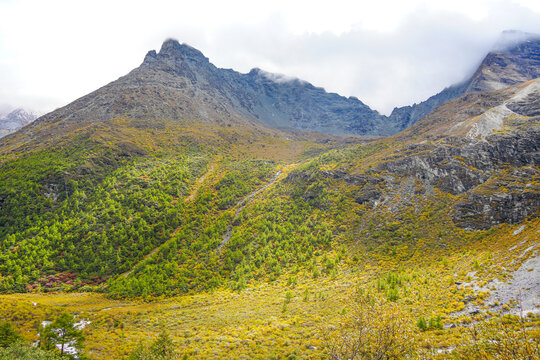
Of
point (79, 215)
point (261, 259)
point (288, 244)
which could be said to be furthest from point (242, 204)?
point (79, 215)

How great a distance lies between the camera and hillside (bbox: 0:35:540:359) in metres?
23.0

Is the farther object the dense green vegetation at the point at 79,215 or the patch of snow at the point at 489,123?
the patch of snow at the point at 489,123

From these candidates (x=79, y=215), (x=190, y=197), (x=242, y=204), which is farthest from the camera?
(x=190, y=197)

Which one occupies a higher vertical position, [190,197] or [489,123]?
[489,123]

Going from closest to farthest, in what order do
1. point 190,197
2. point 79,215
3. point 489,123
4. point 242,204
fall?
1. point 79,215
2. point 489,123
3. point 242,204
4. point 190,197

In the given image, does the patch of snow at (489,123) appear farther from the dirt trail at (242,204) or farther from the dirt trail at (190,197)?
the dirt trail at (190,197)

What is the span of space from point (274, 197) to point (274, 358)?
56917 millimetres

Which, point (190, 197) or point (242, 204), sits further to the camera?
point (190, 197)

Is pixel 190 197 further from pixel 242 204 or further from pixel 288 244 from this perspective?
pixel 288 244

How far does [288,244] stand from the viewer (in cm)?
5372

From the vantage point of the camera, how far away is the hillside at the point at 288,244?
23.0 metres

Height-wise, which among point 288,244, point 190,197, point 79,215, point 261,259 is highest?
point 79,215

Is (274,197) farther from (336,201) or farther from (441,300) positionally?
(441,300)

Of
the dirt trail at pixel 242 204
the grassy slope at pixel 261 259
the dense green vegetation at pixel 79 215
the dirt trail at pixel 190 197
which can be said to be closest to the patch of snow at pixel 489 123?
the grassy slope at pixel 261 259
